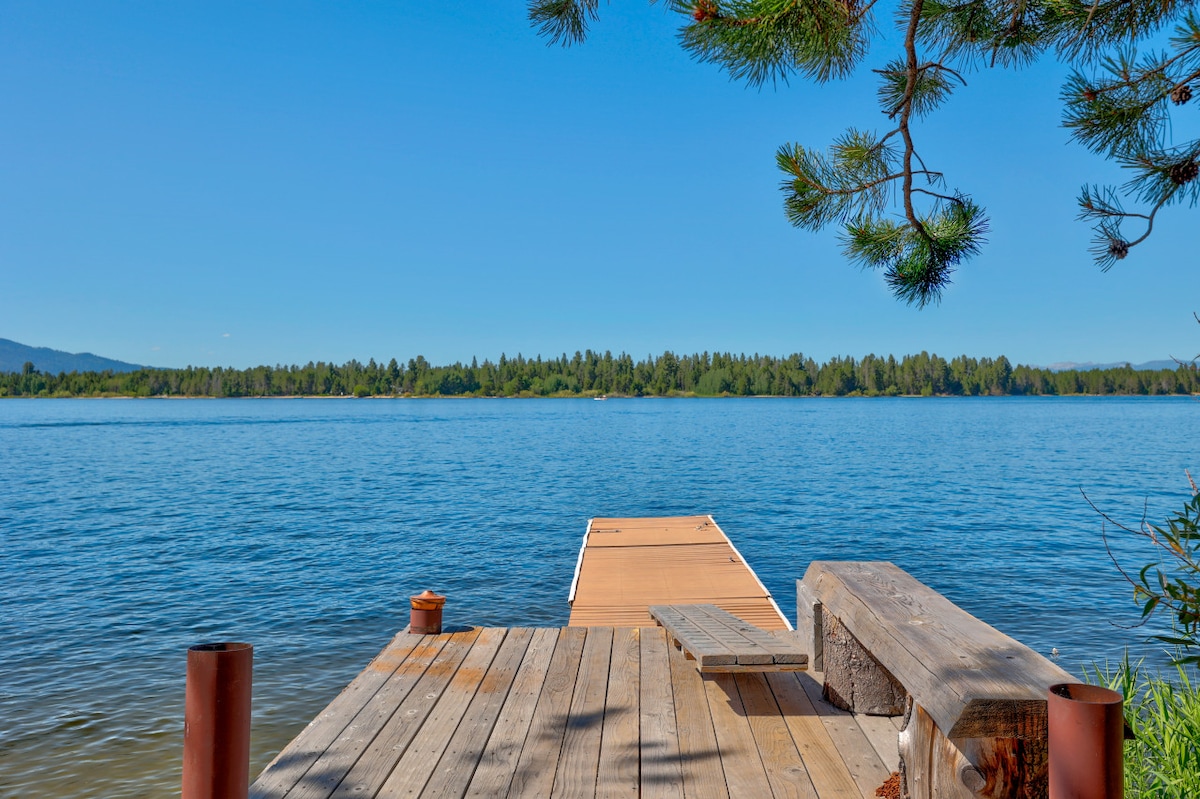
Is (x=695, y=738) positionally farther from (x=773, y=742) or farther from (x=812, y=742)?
(x=812, y=742)

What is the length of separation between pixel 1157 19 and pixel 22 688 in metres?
12.0

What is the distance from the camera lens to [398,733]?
15.5 ft

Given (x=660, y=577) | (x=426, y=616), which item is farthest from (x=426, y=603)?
(x=660, y=577)

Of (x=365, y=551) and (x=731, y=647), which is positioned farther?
(x=365, y=551)

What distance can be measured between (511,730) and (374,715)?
2.99 ft

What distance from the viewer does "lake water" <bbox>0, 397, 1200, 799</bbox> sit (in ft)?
28.2

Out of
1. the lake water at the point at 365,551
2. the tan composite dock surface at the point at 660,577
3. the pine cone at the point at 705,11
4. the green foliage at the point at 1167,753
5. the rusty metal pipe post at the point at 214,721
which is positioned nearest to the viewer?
the rusty metal pipe post at the point at 214,721

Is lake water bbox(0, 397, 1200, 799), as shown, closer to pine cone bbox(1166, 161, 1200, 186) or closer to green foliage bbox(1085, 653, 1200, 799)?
green foliage bbox(1085, 653, 1200, 799)

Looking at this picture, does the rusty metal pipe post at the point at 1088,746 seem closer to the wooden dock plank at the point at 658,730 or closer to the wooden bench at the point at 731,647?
the wooden dock plank at the point at 658,730

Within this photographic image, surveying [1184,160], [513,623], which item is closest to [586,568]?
[513,623]

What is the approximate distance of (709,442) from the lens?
57.6 meters

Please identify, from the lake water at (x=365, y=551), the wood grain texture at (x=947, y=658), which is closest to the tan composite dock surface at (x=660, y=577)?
the lake water at (x=365, y=551)

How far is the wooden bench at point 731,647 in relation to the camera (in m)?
4.86

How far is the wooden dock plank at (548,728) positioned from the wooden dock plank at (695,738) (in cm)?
70
